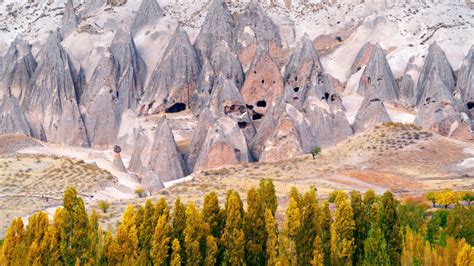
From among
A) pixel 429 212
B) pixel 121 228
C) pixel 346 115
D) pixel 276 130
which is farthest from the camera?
pixel 346 115

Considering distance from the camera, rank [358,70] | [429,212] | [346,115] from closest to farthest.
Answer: [429,212] → [346,115] → [358,70]

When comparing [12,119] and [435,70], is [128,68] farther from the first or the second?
[435,70]

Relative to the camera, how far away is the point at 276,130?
56.5 meters

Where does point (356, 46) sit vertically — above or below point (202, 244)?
above

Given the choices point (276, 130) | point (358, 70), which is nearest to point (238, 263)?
point (276, 130)

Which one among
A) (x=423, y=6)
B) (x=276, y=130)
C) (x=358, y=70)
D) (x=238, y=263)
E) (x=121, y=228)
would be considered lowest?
(x=238, y=263)

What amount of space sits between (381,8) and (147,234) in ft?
208

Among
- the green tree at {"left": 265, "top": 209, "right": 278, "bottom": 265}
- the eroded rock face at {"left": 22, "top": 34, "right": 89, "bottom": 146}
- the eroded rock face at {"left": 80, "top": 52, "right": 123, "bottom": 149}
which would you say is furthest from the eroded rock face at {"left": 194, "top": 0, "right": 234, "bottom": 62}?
the green tree at {"left": 265, "top": 209, "right": 278, "bottom": 265}

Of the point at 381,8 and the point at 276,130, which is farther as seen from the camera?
the point at 381,8

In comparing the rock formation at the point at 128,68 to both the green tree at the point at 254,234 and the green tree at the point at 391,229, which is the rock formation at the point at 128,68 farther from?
the green tree at the point at 391,229

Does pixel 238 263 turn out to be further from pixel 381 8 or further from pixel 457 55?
pixel 381 8

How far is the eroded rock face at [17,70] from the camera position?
253 ft

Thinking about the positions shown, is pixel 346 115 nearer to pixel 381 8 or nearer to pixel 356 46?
pixel 356 46

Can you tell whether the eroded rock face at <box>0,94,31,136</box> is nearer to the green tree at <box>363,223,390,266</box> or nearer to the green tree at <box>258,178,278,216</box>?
the green tree at <box>258,178,278,216</box>
